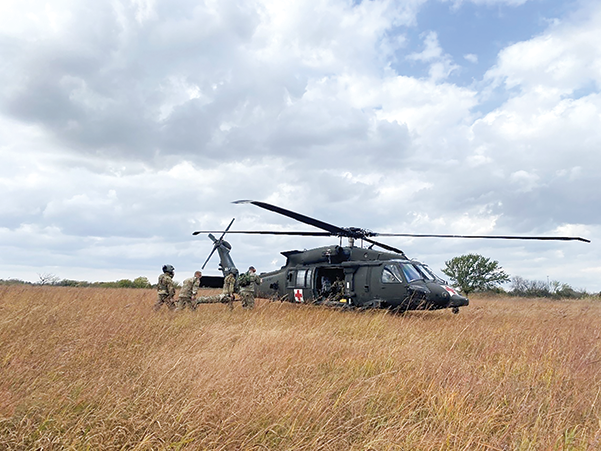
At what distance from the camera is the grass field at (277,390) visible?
3.30 m

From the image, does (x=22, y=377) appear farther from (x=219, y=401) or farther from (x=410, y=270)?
(x=410, y=270)

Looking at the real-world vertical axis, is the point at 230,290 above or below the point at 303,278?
below

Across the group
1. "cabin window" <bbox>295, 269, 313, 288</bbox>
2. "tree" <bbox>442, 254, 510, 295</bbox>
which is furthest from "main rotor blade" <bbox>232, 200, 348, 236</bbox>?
"tree" <bbox>442, 254, 510, 295</bbox>

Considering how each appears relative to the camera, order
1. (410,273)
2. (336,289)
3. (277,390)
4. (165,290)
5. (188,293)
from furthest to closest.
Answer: (336,289)
(188,293)
(165,290)
(410,273)
(277,390)

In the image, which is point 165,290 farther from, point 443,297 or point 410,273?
point 443,297

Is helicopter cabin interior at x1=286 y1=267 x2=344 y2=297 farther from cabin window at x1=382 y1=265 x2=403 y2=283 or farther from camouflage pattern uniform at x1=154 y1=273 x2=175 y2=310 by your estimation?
camouflage pattern uniform at x1=154 y1=273 x2=175 y2=310

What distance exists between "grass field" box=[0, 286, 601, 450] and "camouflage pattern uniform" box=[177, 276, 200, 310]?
15.4 ft

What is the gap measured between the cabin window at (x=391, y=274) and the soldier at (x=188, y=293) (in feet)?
16.8

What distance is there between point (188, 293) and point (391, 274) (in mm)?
5460

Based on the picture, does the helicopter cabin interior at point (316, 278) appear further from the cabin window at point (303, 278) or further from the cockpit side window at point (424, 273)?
the cockpit side window at point (424, 273)

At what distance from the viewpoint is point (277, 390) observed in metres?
4.05

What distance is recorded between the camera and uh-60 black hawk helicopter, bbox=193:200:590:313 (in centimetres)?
1088

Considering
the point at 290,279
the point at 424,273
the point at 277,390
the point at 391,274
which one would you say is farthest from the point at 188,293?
the point at 277,390

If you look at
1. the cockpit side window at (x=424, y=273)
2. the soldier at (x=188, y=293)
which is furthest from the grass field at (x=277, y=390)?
the soldier at (x=188, y=293)
